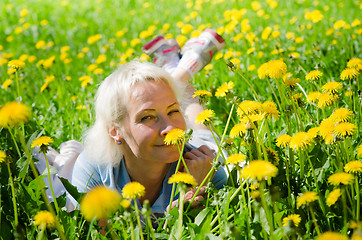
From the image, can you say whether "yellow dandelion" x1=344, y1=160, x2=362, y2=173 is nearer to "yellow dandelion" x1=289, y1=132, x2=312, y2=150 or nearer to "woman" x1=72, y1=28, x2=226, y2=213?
"yellow dandelion" x1=289, y1=132, x2=312, y2=150

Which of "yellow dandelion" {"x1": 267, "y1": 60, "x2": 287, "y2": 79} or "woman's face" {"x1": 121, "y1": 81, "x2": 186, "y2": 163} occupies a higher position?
"yellow dandelion" {"x1": 267, "y1": 60, "x2": 287, "y2": 79}

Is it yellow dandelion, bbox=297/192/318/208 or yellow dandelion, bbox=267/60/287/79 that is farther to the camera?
yellow dandelion, bbox=267/60/287/79

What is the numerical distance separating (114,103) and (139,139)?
0.23m

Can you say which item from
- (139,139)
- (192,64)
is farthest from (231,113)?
(192,64)

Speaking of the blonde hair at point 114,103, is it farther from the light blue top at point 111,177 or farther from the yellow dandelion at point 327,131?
the yellow dandelion at point 327,131

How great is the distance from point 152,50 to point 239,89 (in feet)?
2.62

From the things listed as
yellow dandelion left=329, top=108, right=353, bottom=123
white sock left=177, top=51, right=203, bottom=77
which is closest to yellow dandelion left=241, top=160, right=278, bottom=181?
yellow dandelion left=329, top=108, right=353, bottom=123

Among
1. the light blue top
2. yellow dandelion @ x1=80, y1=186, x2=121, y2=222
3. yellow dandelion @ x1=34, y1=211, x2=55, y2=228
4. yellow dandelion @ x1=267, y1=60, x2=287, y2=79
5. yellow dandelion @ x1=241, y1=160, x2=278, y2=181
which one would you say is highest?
yellow dandelion @ x1=267, y1=60, x2=287, y2=79

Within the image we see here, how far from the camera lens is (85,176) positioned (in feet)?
6.72

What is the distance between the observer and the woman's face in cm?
178

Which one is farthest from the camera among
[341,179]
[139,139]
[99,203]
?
[139,139]

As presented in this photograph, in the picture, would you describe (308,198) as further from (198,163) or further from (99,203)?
(198,163)

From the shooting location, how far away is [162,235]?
1.40 meters

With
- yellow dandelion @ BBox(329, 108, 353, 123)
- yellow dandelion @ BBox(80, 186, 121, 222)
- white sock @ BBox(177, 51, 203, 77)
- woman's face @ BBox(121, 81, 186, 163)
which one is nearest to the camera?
yellow dandelion @ BBox(80, 186, 121, 222)
